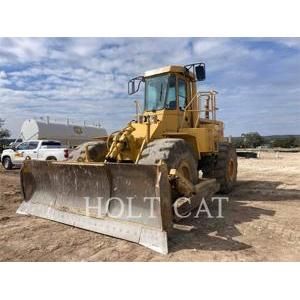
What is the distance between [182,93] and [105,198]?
3.01 m

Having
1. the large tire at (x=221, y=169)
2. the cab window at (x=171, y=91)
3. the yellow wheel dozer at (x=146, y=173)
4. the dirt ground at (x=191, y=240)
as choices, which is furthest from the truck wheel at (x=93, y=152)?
the large tire at (x=221, y=169)

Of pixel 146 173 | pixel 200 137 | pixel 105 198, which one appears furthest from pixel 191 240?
pixel 200 137

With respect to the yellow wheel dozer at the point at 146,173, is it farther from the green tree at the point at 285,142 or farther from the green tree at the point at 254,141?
the green tree at the point at 285,142

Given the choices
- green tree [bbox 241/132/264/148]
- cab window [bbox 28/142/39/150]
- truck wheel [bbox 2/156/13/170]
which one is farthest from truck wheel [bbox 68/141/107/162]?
green tree [bbox 241/132/264/148]

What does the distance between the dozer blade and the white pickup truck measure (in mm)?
8016

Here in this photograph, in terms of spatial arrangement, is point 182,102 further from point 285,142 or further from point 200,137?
point 285,142

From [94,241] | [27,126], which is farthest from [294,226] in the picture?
[27,126]

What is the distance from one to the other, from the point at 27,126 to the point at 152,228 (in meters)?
22.5

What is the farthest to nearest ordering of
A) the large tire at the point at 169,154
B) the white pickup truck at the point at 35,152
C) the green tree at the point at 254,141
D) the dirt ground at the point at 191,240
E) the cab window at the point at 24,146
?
the green tree at the point at 254,141, the cab window at the point at 24,146, the white pickup truck at the point at 35,152, the large tire at the point at 169,154, the dirt ground at the point at 191,240

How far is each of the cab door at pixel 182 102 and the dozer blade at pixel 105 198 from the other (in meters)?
2.29

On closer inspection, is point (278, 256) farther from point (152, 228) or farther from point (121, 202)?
point (121, 202)

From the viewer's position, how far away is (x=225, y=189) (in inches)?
323

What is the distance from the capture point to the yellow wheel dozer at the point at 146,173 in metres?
4.68

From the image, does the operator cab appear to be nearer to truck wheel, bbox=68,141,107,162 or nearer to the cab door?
the cab door
